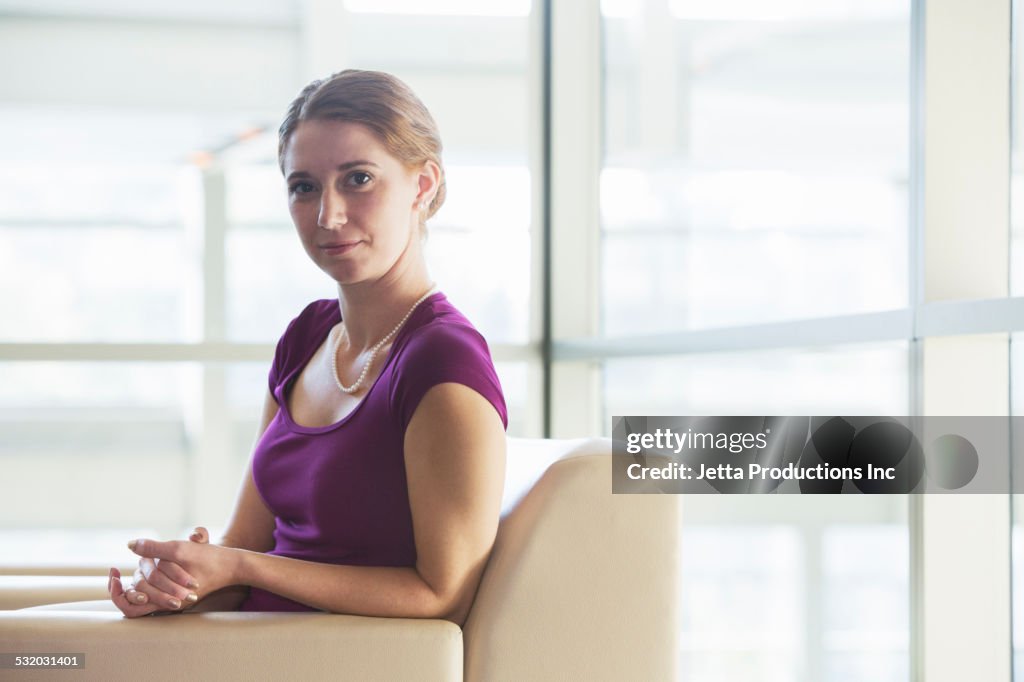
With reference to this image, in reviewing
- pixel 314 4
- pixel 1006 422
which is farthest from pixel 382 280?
pixel 314 4

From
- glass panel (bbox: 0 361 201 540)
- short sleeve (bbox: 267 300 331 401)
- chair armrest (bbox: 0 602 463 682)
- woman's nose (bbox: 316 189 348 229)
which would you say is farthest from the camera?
glass panel (bbox: 0 361 201 540)

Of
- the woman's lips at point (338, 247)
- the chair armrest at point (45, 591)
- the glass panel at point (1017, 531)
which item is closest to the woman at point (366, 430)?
the woman's lips at point (338, 247)

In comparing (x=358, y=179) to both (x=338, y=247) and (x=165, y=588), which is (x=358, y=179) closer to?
(x=338, y=247)

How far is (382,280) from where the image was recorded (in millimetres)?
1634

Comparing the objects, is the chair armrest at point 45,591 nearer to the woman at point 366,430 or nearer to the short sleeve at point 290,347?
the woman at point 366,430

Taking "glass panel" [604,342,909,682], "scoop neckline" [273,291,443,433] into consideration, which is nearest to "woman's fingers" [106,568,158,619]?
"scoop neckline" [273,291,443,433]

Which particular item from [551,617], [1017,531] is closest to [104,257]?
[551,617]

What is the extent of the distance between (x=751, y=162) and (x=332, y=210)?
131cm

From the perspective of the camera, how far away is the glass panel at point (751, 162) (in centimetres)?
190

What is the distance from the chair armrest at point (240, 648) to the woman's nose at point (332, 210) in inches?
21.3

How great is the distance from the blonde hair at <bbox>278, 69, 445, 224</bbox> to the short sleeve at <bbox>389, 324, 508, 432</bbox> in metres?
0.29

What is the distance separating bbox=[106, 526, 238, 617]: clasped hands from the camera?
1393 mm

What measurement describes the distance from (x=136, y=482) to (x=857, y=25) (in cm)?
335

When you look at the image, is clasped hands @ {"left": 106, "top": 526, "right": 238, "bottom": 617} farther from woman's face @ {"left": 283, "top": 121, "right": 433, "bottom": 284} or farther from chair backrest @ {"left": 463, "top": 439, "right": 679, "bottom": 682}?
woman's face @ {"left": 283, "top": 121, "right": 433, "bottom": 284}
